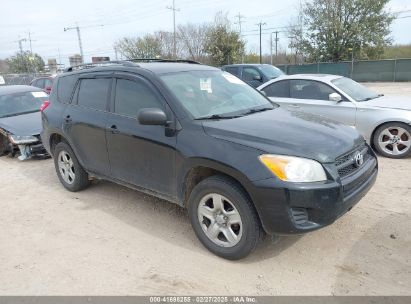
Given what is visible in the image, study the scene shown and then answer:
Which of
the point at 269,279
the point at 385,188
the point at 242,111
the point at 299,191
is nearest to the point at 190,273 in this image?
the point at 269,279

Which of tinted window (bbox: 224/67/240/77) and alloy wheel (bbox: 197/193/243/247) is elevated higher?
tinted window (bbox: 224/67/240/77)

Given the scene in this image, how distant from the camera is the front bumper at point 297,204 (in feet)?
10.0

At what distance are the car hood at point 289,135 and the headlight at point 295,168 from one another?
55 mm

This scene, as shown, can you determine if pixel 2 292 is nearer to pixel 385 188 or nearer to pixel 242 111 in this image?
pixel 242 111

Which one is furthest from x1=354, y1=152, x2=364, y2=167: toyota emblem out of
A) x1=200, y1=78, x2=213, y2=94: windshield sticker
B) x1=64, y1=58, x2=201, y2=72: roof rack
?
x1=64, y1=58, x2=201, y2=72: roof rack

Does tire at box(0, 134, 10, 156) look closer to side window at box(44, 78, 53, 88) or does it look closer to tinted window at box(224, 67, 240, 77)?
side window at box(44, 78, 53, 88)

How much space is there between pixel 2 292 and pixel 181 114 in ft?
7.44

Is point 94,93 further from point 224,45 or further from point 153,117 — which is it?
point 224,45

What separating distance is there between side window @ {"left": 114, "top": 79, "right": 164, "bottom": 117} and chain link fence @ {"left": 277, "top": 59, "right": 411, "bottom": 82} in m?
28.9

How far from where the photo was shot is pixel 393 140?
6625mm

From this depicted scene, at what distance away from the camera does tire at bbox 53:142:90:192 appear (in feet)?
17.7

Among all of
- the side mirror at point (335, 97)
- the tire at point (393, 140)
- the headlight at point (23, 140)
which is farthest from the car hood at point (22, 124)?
the tire at point (393, 140)

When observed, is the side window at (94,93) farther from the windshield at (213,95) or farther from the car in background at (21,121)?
the car in background at (21,121)

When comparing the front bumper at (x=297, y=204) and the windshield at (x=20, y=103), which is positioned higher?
the windshield at (x=20, y=103)
